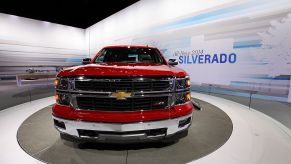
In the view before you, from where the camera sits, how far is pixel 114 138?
1.78 metres

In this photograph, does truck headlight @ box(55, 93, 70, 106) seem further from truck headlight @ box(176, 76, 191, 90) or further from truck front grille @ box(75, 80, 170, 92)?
truck headlight @ box(176, 76, 191, 90)

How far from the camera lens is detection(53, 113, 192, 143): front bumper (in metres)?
1.78

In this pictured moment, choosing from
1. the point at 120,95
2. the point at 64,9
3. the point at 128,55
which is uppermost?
the point at 64,9

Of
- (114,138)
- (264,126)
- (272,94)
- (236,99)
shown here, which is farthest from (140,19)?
(114,138)

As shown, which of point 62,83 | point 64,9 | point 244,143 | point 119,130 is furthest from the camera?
point 64,9

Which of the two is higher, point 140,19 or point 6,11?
point 6,11

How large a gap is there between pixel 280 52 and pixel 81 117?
495 cm

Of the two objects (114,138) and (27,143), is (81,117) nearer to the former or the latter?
(114,138)

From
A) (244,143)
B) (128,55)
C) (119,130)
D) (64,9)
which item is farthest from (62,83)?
(64,9)

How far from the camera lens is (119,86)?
1.88 m

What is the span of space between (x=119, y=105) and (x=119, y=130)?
0.27 metres

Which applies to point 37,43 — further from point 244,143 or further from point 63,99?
point 244,143

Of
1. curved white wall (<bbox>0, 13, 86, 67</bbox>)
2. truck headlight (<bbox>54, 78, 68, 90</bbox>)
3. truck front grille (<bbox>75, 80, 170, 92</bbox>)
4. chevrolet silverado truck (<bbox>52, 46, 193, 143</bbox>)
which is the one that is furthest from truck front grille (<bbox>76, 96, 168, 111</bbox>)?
curved white wall (<bbox>0, 13, 86, 67</bbox>)

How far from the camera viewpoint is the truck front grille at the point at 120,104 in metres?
1.89
